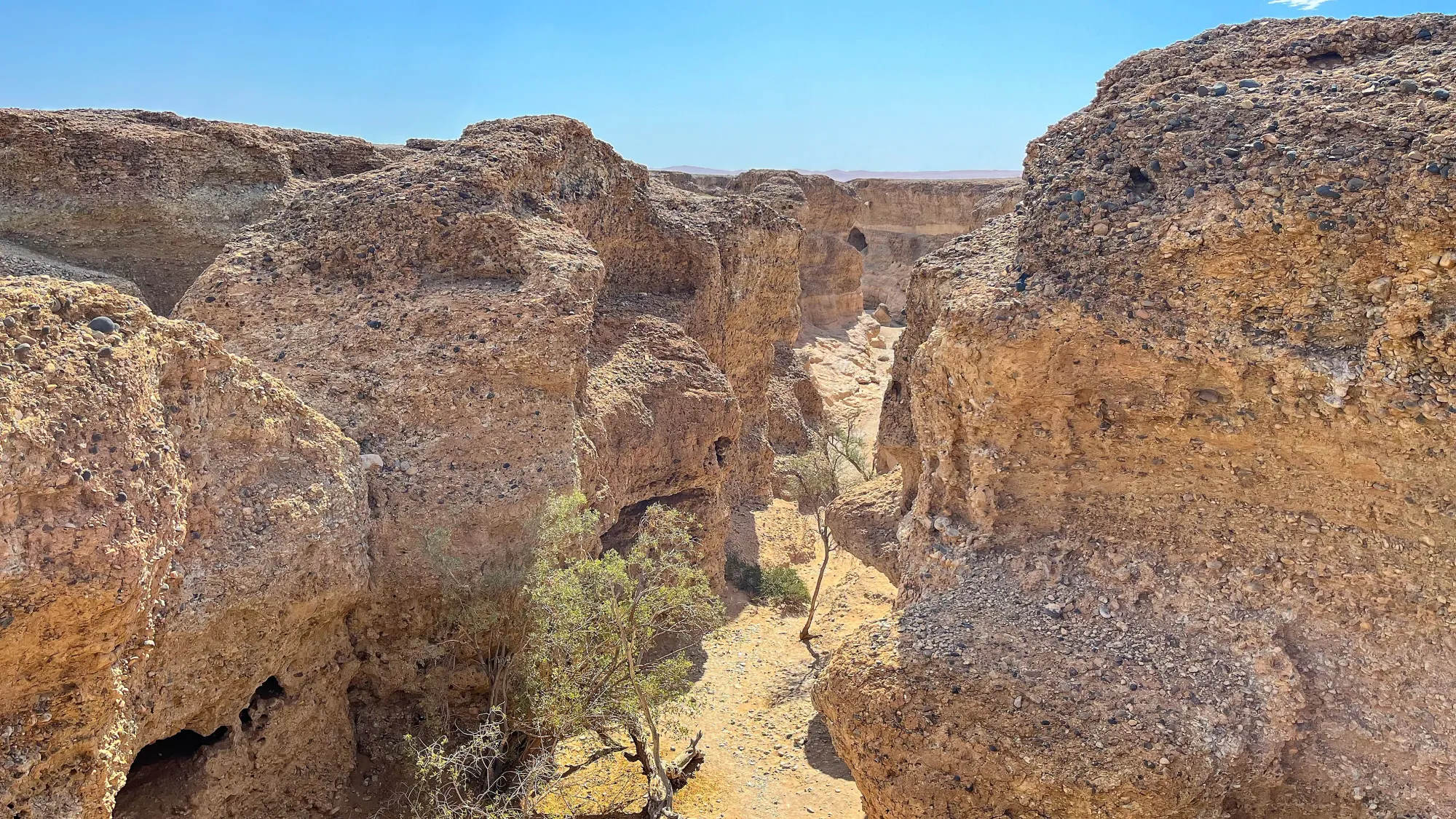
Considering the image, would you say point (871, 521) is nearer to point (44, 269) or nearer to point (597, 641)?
point (597, 641)

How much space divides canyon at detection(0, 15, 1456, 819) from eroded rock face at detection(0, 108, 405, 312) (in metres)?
1.09

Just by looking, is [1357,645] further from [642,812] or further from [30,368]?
[30,368]

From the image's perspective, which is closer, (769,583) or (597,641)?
(597,641)

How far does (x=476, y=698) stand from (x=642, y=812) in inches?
69.0

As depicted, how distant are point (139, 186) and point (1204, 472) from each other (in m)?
10.7

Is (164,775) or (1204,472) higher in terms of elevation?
(1204,472)

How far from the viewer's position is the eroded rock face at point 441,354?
7.05m

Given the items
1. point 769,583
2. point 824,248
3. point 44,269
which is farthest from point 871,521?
point 824,248

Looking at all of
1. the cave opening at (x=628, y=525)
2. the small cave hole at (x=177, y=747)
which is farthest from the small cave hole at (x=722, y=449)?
the small cave hole at (x=177, y=747)

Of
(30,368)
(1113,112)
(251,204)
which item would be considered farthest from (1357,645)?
(251,204)

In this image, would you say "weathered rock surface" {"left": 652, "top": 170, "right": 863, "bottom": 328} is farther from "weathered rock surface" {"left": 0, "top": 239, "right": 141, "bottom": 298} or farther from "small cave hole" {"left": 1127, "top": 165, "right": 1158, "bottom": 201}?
"small cave hole" {"left": 1127, "top": 165, "right": 1158, "bottom": 201}

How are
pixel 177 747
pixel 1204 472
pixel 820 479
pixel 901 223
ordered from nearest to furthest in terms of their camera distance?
1. pixel 1204 472
2. pixel 177 747
3. pixel 820 479
4. pixel 901 223

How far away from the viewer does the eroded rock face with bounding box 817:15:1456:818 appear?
4734 millimetres

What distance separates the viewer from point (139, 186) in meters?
9.76
